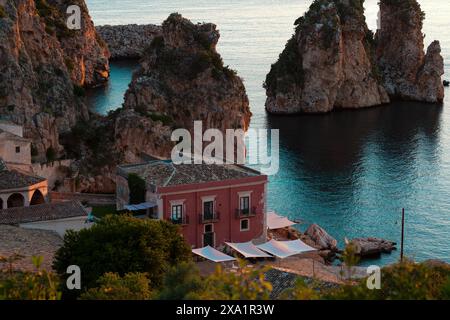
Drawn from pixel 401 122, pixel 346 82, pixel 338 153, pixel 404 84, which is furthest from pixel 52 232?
pixel 404 84

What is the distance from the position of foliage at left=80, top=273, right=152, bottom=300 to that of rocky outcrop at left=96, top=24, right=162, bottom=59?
120429 mm

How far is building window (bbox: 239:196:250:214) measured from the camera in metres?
50.1

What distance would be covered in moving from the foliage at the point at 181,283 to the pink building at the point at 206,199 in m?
15.4

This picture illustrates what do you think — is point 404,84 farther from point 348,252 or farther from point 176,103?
point 348,252

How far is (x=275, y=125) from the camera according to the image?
96250mm

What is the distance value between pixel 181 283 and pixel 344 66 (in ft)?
271

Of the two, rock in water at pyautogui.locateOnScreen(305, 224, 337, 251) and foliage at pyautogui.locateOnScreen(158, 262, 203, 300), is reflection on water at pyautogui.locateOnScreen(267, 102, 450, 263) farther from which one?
foliage at pyautogui.locateOnScreen(158, 262, 203, 300)

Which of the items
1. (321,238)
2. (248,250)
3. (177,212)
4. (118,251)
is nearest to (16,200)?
(177,212)

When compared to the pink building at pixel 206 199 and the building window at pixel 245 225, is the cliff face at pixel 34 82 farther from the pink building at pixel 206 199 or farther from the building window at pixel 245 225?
the building window at pixel 245 225

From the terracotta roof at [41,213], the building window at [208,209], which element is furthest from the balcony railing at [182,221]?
the terracotta roof at [41,213]

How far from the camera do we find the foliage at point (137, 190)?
49469 millimetres

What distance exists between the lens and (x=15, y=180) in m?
50.9

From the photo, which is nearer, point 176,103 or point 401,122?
point 176,103

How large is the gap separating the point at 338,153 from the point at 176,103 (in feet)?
56.5
